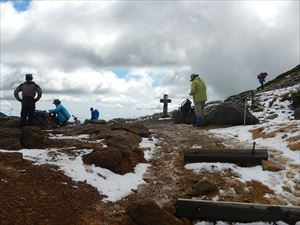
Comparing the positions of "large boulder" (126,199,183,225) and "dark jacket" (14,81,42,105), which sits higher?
"dark jacket" (14,81,42,105)

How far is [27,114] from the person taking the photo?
55.2ft

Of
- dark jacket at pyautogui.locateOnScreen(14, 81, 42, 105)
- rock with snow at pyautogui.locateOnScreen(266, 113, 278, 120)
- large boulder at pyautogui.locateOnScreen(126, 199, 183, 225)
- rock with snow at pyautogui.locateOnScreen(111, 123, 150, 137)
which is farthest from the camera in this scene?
rock with snow at pyautogui.locateOnScreen(266, 113, 278, 120)

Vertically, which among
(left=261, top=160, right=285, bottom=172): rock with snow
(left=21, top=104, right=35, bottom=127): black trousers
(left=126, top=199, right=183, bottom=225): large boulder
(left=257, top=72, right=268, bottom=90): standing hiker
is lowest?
(left=126, top=199, right=183, bottom=225): large boulder

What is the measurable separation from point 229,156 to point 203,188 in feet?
8.65

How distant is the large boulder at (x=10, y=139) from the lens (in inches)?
451

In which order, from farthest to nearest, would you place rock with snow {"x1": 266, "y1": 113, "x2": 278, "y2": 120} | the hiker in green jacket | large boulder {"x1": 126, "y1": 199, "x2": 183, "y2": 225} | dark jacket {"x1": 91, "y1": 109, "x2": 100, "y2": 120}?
dark jacket {"x1": 91, "y1": 109, "x2": 100, "y2": 120} → rock with snow {"x1": 266, "y1": 113, "x2": 278, "y2": 120} → the hiker in green jacket → large boulder {"x1": 126, "y1": 199, "x2": 183, "y2": 225}

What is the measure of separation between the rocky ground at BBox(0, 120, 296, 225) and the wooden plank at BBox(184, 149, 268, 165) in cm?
50

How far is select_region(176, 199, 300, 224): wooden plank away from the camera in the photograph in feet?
27.8

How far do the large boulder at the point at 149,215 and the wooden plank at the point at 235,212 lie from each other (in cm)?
53

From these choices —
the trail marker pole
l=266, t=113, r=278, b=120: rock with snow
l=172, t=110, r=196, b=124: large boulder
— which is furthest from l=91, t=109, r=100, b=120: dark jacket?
l=266, t=113, r=278, b=120: rock with snow

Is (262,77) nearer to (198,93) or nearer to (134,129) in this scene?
(198,93)

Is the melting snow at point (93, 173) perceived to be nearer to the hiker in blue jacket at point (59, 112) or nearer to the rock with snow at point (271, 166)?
the rock with snow at point (271, 166)

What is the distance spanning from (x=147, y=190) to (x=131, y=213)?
1.82 meters

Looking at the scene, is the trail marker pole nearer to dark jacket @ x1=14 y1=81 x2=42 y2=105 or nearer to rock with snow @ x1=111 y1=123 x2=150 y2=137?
rock with snow @ x1=111 y1=123 x2=150 y2=137
